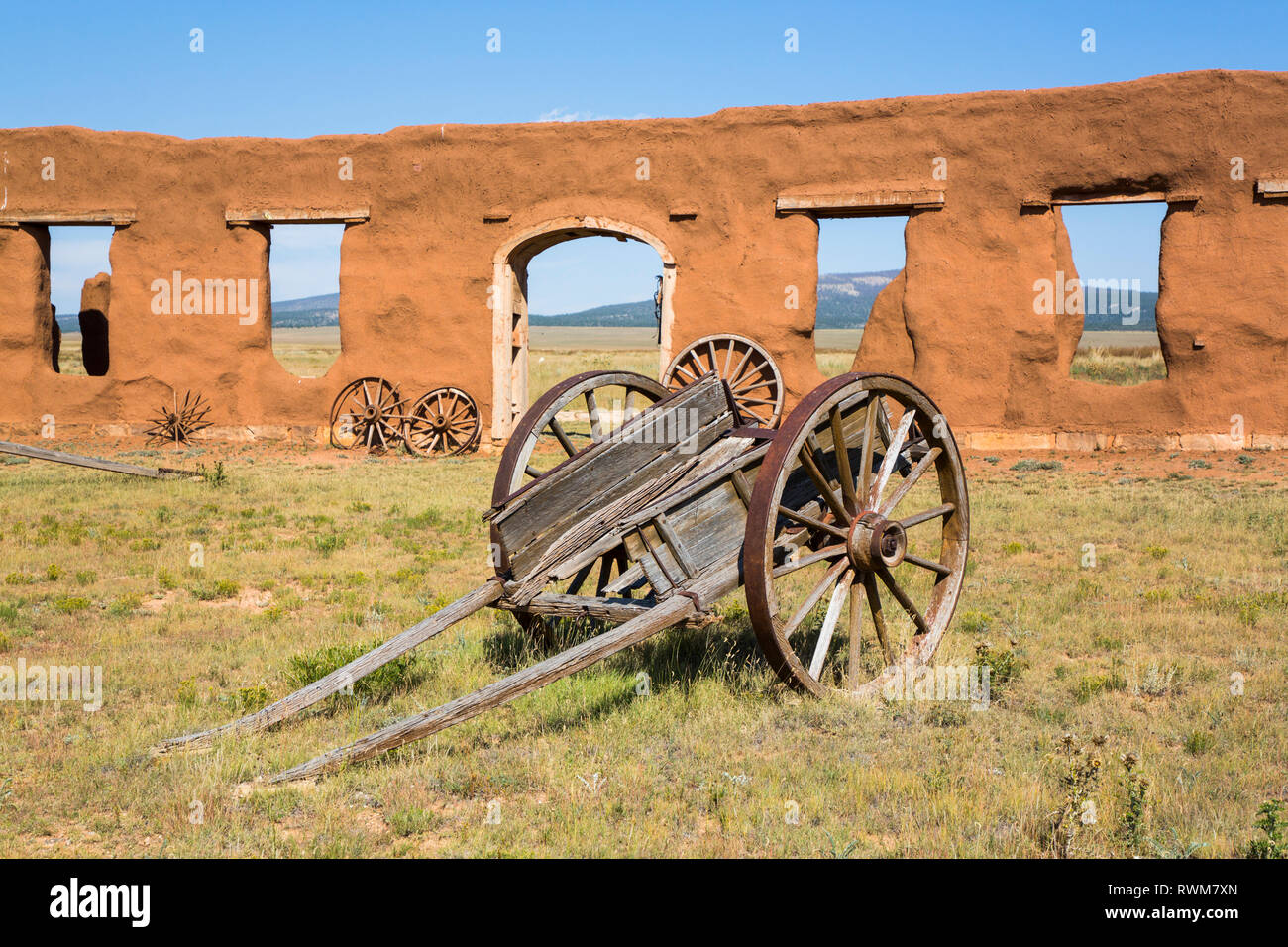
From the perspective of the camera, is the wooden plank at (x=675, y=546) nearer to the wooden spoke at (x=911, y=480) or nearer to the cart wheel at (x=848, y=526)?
the cart wheel at (x=848, y=526)

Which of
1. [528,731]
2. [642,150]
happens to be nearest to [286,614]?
[528,731]

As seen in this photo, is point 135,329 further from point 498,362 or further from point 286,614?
point 286,614

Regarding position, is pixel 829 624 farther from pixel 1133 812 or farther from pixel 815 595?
pixel 1133 812

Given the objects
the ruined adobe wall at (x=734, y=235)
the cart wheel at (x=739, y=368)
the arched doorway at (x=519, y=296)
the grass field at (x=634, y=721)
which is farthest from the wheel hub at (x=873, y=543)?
the arched doorway at (x=519, y=296)

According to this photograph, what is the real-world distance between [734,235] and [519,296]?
340 cm

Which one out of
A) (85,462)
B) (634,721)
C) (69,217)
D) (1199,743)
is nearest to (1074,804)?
(1199,743)

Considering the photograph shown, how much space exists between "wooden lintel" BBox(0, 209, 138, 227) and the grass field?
855cm

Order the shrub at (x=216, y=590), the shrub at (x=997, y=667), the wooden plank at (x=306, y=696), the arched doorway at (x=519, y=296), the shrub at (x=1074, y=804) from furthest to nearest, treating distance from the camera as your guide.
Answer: the arched doorway at (x=519, y=296), the shrub at (x=216, y=590), the shrub at (x=997, y=667), the wooden plank at (x=306, y=696), the shrub at (x=1074, y=804)

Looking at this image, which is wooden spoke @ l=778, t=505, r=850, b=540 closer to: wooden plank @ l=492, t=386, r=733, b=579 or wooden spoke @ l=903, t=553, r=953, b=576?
wooden spoke @ l=903, t=553, r=953, b=576

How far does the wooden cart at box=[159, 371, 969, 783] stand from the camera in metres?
3.80

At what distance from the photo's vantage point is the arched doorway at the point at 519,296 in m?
13.7

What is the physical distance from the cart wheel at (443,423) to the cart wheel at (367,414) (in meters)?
0.24

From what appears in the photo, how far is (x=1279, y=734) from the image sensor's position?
3.95m

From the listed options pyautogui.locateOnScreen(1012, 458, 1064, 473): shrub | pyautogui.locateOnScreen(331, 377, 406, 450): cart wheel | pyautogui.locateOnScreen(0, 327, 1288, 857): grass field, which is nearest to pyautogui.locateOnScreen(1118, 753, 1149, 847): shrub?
pyautogui.locateOnScreen(0, 327, 1288, 857): grass field
